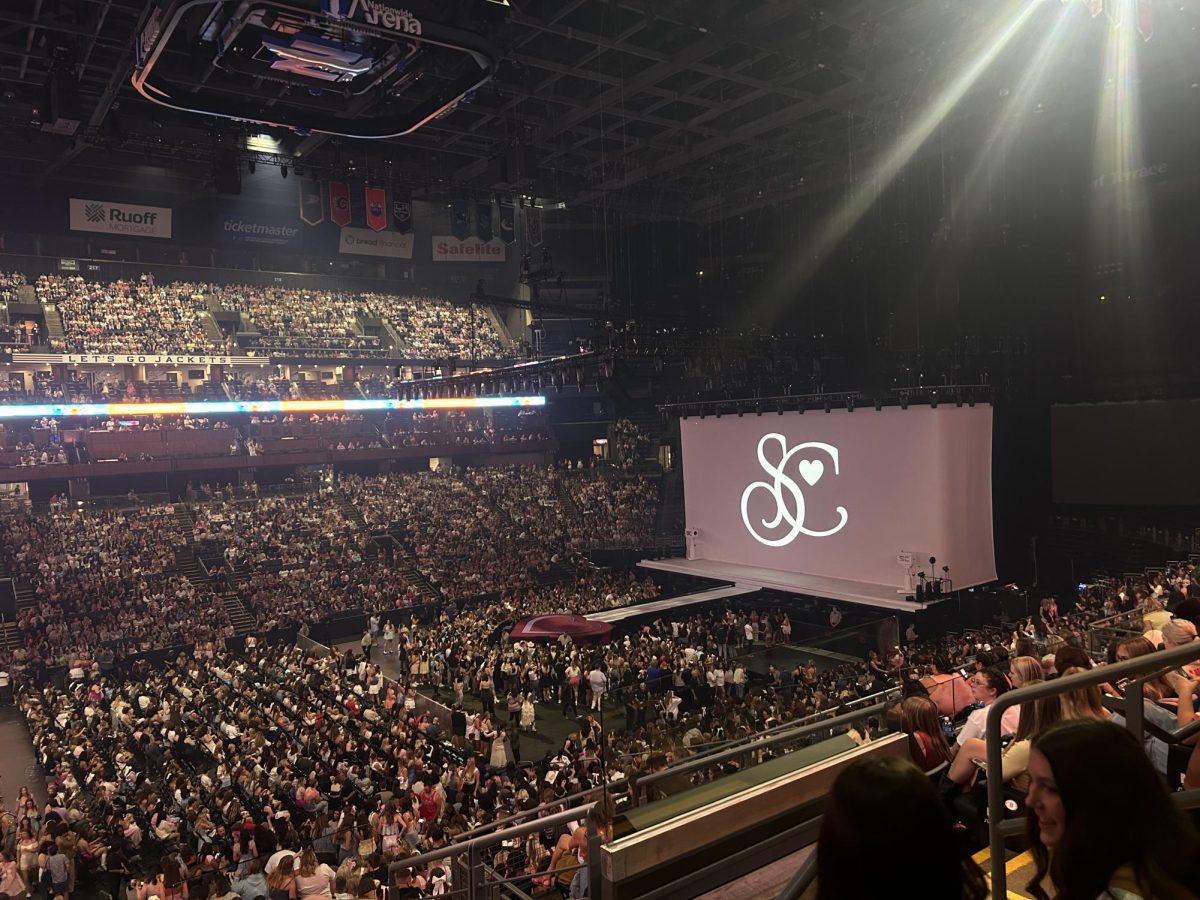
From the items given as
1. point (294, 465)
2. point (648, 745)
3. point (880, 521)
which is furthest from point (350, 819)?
point (294, 465)

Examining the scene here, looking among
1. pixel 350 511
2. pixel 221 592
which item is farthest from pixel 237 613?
pixel 350 511

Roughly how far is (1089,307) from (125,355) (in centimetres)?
2843

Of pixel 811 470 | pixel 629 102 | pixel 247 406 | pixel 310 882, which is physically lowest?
pixel 310 882

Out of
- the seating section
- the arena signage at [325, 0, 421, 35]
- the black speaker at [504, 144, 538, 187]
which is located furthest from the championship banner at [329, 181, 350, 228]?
the seating section

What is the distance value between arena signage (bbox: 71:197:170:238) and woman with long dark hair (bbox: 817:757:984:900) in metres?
29.4

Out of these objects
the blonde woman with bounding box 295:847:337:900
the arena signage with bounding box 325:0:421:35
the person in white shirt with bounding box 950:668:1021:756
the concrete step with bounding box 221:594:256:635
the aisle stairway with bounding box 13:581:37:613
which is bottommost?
the concrete step with bounding box 221:594:256:635

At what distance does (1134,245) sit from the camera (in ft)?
55.0

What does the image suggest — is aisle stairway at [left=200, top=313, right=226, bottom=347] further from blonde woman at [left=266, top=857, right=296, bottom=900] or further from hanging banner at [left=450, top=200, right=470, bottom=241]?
blonde woman at [left=266, top=857, right=296, bottom=900]

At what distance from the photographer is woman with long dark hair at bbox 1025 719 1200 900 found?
4.57 ft

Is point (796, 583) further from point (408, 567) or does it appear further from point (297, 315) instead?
point (297, 315)

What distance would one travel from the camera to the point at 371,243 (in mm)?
29391

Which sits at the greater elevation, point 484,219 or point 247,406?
point 484,219

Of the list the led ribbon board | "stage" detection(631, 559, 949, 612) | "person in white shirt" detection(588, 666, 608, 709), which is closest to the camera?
"person in white shirt" detection(588, 666, 608, 709)

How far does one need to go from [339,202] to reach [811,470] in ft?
39.5
